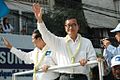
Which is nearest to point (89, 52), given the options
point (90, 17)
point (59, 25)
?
point (59, 25)

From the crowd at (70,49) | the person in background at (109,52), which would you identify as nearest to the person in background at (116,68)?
the person in background at (109,52)

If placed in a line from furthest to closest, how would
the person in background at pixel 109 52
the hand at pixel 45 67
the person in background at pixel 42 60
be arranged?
1. the person in background at pixel 42 60
2. the hand at pixel 45 67
3. the person in background at pixel 109 52

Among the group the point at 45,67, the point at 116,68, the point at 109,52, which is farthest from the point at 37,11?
the point at 116,68

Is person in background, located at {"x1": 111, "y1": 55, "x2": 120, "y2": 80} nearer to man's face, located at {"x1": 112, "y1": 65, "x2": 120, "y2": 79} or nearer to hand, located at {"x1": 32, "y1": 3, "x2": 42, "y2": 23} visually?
man's face, located at {"x1": 112, "y1": 65, "x2": 120, "y2": 79}

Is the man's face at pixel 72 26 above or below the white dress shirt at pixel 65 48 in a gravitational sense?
above

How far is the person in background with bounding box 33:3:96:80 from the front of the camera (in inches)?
149

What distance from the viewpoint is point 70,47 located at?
12.8ft

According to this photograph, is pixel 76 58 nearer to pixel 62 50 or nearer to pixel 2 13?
pixel 62 50

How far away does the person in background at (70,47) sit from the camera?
378 centimetres

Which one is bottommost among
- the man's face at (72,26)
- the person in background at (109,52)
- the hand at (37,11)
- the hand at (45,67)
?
the hand at (45,67)

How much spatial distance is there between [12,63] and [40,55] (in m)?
3.73

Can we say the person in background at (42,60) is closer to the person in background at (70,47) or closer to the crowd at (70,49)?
the crowd at (70,49)

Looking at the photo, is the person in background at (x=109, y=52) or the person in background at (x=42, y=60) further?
the person in background at (x=42, y=60)

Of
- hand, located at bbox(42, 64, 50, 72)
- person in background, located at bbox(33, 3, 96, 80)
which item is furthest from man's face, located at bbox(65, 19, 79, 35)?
hand, located at bbox(42, 64, 50, 72)
